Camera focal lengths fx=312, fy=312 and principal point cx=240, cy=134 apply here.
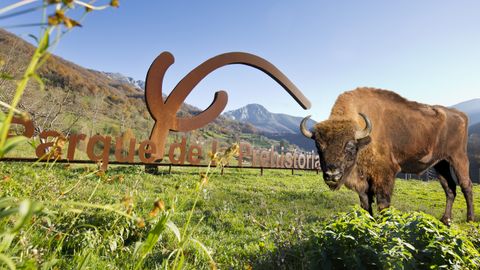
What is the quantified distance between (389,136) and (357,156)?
1611 mm

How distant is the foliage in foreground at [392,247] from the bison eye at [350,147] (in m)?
3.39

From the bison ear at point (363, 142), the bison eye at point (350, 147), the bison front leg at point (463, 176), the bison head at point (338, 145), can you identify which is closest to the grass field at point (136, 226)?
the bison front leg at point (463, 176)

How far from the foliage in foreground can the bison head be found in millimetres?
2901

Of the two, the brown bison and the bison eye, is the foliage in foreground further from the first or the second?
the bison eye

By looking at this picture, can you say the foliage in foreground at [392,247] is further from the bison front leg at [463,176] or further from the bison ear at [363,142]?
the bison front leg at [463,176]

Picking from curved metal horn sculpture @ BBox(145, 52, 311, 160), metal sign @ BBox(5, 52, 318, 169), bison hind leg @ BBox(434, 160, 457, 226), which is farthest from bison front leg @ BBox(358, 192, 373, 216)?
curved metal horn sculpture @ BBox(145, 52, 311, 160)

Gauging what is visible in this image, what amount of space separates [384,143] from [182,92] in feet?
31.6

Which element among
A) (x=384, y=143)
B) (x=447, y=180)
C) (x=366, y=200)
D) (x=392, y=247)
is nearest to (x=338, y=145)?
(x=366, y=200)

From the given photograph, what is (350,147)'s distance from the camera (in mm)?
6391

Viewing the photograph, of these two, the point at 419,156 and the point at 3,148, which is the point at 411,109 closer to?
the point at 419,156

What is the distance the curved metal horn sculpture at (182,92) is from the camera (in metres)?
13.3

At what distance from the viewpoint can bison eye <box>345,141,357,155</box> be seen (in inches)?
249

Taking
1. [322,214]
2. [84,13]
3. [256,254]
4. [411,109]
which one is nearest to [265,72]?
[411,109]

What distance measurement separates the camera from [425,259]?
100 inches
